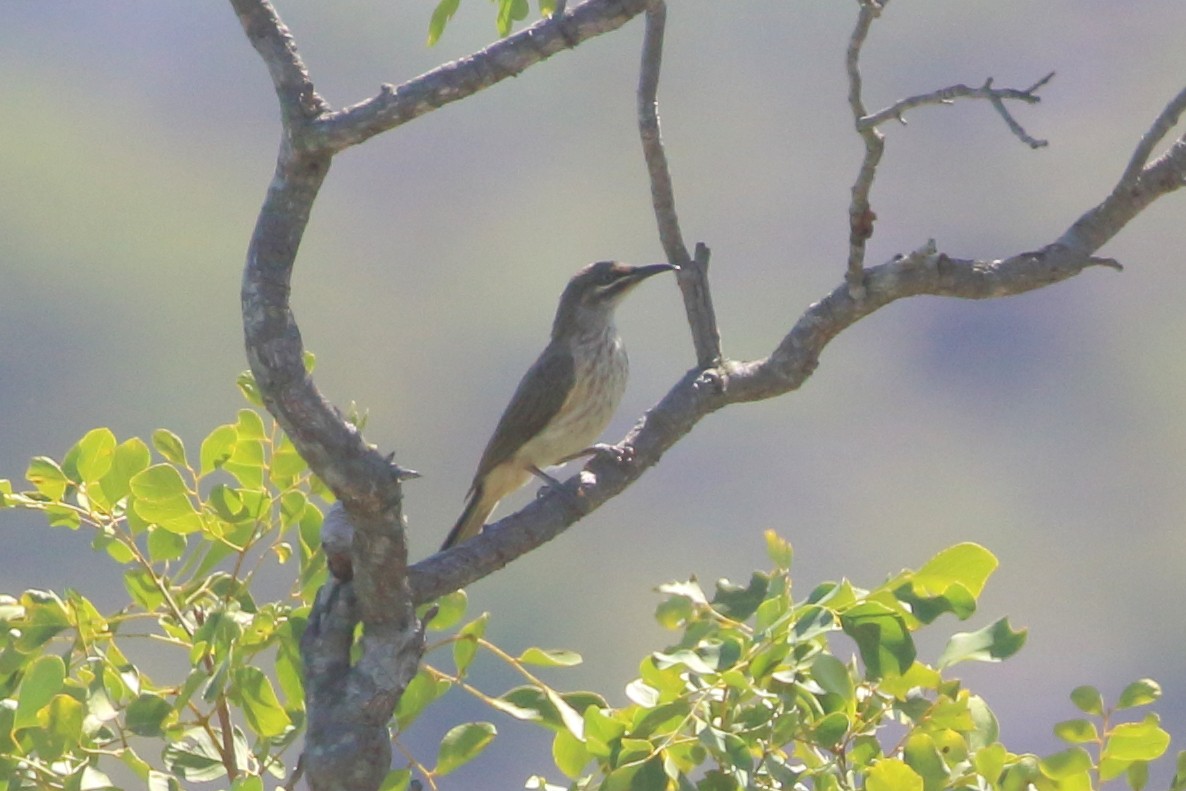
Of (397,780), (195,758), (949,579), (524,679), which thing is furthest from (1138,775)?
(195,758)

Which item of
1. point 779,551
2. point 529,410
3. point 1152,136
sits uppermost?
point 1152,136

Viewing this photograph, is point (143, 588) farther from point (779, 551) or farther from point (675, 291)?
point (675, 291)

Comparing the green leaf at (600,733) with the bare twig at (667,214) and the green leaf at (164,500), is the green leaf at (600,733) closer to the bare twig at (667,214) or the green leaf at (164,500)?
the green leaf at (164,500)

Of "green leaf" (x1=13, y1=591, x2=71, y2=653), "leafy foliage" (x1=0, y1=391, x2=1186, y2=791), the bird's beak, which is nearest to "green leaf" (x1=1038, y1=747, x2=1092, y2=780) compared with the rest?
"leafy foliage" (x1=0, y1=391, x2=1186, y2=791)

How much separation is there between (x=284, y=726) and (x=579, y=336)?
165 inches

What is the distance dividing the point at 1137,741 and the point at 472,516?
417cm

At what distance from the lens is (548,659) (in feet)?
12.7

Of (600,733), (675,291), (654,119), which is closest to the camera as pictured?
(600,733)

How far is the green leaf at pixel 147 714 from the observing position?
376cm

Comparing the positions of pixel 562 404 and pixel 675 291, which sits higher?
pixel 675 291

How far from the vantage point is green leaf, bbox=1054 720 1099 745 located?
3.67 meters

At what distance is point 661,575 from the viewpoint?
280 feet

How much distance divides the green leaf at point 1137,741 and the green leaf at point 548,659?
1192 millimetres

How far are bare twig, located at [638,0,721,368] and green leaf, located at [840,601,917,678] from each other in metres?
1.93
